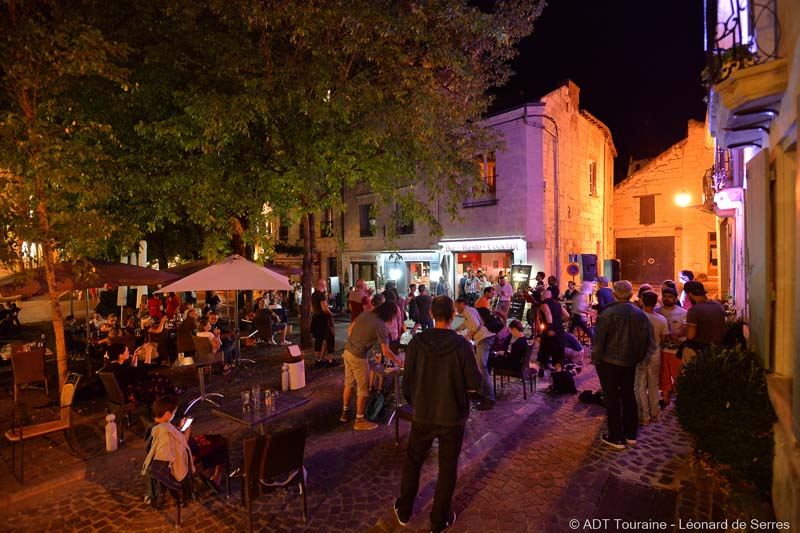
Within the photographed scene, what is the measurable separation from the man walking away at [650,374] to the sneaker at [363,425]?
12.4ft

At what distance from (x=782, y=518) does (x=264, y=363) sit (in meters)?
9.48

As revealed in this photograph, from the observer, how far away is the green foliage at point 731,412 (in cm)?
357

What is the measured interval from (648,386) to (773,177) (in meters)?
3.31

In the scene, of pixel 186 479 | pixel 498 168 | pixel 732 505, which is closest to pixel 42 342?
pixel 186 479

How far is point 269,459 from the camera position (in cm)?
361

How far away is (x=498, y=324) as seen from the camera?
7406mm

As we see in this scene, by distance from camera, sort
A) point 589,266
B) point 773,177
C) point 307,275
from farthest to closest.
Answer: point 589,266
point 307,275
point 773,177

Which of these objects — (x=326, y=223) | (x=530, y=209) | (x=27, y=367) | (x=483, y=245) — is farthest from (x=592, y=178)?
(x=27, y=367)

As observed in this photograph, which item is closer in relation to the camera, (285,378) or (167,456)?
(167,456)

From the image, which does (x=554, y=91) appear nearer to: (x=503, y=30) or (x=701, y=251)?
(x=503, y=30)

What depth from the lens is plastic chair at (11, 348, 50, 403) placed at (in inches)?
297

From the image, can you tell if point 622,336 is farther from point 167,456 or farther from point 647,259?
point 647,259

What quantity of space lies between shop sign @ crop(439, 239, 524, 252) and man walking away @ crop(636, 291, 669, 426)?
33.6ft

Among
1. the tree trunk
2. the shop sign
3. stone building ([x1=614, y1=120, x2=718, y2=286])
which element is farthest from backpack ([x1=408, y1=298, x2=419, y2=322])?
stone building ([x1=614, y1=120, x2=718, y2=286])
